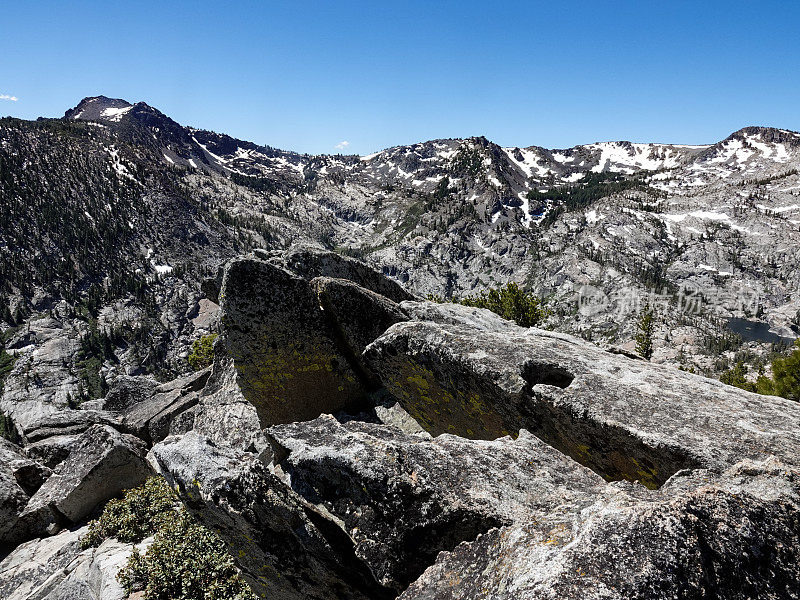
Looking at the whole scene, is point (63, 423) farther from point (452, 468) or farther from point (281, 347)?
point (452, 468)

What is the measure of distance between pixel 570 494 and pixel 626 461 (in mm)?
2917

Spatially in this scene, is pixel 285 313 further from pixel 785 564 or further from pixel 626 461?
pixel 785 564

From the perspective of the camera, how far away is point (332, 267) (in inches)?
677

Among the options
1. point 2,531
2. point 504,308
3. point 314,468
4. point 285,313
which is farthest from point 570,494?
point 504,308

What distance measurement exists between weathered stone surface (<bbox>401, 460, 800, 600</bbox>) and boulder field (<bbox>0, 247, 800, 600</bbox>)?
0.02 metres

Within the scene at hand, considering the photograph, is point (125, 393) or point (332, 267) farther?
point (125, 393)

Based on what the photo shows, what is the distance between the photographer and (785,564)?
489cm

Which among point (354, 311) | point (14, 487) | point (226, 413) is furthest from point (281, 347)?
point (14, 487)

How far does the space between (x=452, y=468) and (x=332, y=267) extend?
11.4m

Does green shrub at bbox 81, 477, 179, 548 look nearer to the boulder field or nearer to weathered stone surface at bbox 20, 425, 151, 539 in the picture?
the boulder field

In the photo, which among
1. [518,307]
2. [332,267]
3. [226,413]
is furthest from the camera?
[518,307]

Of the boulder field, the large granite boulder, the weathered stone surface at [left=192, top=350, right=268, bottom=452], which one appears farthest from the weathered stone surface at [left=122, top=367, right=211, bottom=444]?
the boulder field

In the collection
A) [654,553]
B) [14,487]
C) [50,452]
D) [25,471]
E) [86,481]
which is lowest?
[50,452]

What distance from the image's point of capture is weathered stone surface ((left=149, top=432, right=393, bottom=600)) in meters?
7.38
